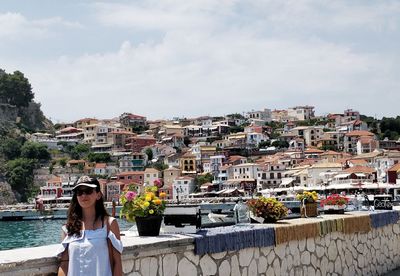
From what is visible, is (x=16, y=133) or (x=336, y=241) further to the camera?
(x=16, y=133)

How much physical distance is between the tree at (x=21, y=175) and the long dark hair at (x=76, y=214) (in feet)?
462

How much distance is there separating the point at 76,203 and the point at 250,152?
156623 millimetres

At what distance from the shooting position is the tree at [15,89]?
181375 mm

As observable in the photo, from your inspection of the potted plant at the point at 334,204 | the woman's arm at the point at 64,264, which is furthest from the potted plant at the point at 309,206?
the woman's arm at the point at 64,264

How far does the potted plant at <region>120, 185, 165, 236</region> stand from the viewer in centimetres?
555

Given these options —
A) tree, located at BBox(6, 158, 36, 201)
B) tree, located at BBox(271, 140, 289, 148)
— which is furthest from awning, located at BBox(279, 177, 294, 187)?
tree, located at BBox(6, 158, 36, 201)

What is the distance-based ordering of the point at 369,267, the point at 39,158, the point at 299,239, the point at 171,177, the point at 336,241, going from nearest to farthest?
1. the point at 299,239
2. the point at 336,241
3. the point at 369,267
4. the point at 171,177
5. the point at 39,158

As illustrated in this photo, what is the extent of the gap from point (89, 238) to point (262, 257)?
2.90 metres

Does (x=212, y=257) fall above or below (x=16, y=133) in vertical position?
below

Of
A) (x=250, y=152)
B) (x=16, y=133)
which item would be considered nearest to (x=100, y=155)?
(x=16, y=133)

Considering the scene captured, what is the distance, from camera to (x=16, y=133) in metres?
170

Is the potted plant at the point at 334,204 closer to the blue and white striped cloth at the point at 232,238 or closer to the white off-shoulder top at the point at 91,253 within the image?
the blue and white striped cloth at the point at 232,238

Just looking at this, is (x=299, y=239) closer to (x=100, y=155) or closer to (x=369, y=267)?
(x=369, y=267)

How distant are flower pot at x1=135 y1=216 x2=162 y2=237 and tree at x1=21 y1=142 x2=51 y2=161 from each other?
501 ft
